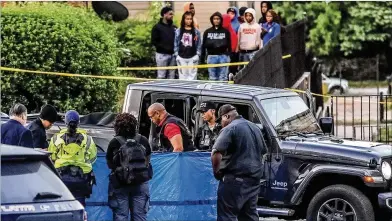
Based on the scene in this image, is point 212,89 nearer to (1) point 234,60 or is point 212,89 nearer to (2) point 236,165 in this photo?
(2) point 236,165

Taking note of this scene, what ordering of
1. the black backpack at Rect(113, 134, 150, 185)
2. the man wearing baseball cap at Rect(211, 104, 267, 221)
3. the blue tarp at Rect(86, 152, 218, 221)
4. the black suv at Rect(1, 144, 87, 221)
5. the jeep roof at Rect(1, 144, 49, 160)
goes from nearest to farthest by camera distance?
the black suv at Rect(1, 144, 87, 221)
the jeep roof at Rect(1, 144, 49, 160)
the black backpack at Rect(113, 134, 150, 185)
the man wearing baseball cap at Rect(211, 104, 267, 221)
the blue tarp at Rect(86, 152, 218, 221)

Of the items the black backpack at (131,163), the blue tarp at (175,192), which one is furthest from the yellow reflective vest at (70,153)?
the blue tarp at (175,192)

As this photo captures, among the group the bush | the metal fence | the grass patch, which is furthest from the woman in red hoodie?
the grass patch

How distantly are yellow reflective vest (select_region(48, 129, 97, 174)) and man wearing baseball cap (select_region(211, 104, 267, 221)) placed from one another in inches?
56.5

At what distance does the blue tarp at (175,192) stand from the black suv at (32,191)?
4763mm

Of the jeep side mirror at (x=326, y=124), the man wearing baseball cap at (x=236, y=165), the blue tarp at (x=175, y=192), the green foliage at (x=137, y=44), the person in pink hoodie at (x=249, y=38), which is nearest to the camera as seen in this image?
the man wearing baseball cap at (x=236, y=165)

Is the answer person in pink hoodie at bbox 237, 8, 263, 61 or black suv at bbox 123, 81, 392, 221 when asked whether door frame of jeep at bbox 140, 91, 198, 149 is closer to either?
black suv at bbox 123, 81, 392, 221

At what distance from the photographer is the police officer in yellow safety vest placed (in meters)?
12.8

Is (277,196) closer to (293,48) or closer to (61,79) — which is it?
(61,79)

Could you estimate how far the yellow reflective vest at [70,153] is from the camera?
1288cm

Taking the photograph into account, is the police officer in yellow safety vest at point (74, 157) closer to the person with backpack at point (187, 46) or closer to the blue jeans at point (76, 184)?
the blue jeans at point (76, 184)

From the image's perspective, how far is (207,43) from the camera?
20328 millimetres

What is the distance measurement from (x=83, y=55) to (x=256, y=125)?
716 cm

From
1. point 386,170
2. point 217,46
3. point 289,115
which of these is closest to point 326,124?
point 289,115
